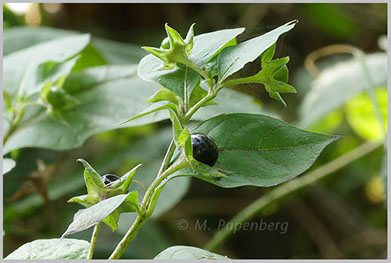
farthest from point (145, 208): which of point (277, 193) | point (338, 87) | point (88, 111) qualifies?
point (338, 87)

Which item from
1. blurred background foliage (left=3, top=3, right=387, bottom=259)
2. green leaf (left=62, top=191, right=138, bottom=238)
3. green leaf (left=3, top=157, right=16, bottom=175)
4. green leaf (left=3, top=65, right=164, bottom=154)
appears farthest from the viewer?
blurred background foliage (left=3, top=3, right=387, bottom=259)

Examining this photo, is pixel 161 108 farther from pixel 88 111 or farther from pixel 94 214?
pixel 88 111

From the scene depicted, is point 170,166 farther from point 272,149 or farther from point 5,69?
point 5,69

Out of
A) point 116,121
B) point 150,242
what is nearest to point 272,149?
point 116,121

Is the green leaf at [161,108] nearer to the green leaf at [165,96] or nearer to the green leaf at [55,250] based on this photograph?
the green leaf at [165,96]

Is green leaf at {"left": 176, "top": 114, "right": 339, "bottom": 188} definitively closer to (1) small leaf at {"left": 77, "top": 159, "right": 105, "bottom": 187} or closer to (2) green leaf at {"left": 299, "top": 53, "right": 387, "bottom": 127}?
(1) small leaf at {"left": 77, "top": 159, "right": 105, "bottom": 187}

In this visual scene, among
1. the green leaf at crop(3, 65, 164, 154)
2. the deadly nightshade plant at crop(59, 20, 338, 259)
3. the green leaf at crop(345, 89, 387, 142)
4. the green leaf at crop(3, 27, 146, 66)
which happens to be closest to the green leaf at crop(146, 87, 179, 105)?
the deadly nightshade plant at crop(59, 20, 338, 259)

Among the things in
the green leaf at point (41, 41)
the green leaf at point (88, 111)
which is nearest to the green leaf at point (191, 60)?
the green leaf at point (88, 111)
